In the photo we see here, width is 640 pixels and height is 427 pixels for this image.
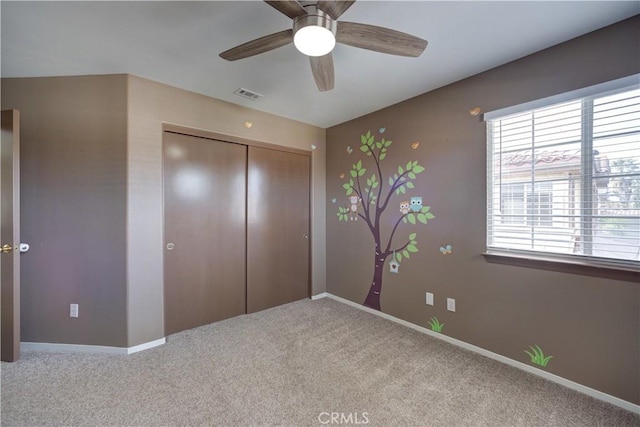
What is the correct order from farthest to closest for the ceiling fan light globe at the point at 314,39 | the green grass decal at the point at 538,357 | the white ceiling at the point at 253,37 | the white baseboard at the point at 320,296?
the white baseboard at the point at 320,296 < the green grass decal at the point at 538,357 < the white ceiling at the point at 253,37 < the ceiling fan light globe at the point at 314,39

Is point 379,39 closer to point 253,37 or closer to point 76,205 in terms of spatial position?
point 253,37

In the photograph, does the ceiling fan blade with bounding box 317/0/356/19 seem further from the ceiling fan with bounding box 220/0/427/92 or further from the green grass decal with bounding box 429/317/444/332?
the green grass decal with bounding box 429/317/444/332

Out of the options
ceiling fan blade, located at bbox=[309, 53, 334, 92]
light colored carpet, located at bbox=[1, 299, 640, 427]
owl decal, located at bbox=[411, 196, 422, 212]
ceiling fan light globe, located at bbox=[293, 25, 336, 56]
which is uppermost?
ceiling fan blade, located at bbox=[309, 53, 334, 92]

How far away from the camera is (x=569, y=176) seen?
1.93 m

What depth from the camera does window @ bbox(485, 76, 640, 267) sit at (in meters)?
1.71

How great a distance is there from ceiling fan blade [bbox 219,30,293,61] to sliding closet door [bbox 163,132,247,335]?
1.40 meters

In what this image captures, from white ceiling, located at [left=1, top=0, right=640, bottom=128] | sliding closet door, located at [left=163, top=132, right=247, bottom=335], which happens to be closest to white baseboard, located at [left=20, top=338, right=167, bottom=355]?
sliding closet door, located at [left=163, top=132, right=247, bottom=335]

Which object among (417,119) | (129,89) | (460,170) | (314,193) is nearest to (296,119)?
(314,193)

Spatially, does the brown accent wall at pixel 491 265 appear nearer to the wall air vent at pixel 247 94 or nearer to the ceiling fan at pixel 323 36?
the ceiling fan at pixel 323 36

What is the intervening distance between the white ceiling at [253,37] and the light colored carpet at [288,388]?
245 centimetres

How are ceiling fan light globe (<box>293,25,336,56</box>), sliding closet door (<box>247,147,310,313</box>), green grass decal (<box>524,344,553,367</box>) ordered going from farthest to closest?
sliding closet door (<box>247,147,310,313</box>), green grass decal (<box>524,344,553,367</box>), ceiling fan light globe (<box>293,25,336,56</box>)

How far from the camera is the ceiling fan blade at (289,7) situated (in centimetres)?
125

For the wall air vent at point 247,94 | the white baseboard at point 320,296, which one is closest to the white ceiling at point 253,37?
the wall air vent at point 247,94

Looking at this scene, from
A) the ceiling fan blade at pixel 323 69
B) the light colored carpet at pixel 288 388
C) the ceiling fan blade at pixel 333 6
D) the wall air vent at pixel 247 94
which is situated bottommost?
the light colored carpet at pixel 288 388
